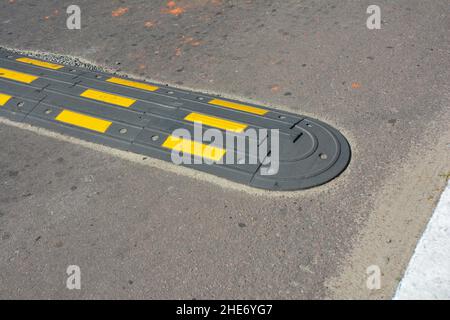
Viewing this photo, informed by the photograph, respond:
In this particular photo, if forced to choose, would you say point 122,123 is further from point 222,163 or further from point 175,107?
point 222,163

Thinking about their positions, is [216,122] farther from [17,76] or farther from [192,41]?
[17,76]

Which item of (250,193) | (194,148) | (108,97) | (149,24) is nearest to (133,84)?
(108,97)

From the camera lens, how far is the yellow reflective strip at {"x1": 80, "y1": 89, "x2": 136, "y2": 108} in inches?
163

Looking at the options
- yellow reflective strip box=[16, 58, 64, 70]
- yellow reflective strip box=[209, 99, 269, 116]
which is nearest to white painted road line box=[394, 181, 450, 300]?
yellow reflective strip box=[209, 99, 269, 116]

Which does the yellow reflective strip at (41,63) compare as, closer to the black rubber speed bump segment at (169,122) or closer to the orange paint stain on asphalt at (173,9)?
the black rubber speed bump segment at (169,122)

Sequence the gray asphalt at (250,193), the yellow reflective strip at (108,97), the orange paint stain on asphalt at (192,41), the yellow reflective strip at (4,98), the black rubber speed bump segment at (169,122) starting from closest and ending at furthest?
the gray asphalt at (250,193) < the black rubber speed bump segment at (169,122) < the yellow reflective strip at (108,97) < the yellow reflective strip at (4,98) < the orange paint stain on asphalt at (192,41)

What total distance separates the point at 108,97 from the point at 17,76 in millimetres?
962

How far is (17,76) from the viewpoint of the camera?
458 centimetres

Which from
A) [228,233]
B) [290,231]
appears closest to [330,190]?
[290,231]

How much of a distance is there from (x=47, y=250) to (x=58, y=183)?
2.03 feet

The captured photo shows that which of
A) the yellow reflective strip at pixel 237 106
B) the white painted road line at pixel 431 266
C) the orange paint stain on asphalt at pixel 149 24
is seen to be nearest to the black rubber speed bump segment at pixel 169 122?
the yellow reflective strip at pixel 237 106

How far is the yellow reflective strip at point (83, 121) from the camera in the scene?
3.94 meters

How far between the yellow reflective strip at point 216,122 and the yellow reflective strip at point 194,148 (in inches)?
8.7

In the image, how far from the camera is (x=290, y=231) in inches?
118
